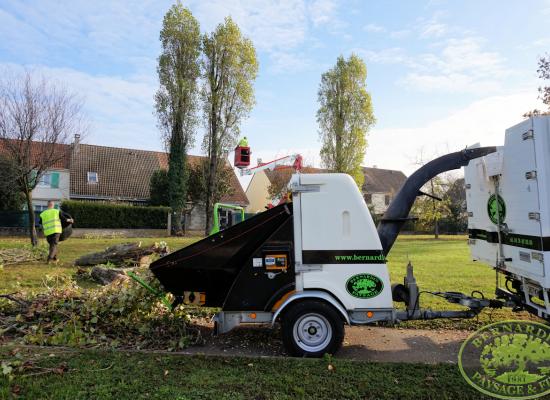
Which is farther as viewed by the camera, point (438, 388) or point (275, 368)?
point (275, 368)

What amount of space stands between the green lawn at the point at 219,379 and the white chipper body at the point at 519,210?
1.46 metres

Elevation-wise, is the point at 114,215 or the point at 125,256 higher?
the point at 114,215

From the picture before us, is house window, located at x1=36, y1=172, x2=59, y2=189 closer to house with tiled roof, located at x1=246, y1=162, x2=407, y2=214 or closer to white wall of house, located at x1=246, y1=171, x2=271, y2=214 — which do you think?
house with tiled roof, located at x1=246, y1=162, x2=407, y2=214

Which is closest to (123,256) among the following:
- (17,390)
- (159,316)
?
(159,316)

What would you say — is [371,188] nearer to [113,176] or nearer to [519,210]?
[113,176]

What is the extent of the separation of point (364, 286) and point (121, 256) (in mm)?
8497

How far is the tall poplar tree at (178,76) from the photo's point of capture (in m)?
30.6

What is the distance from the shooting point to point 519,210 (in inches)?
196

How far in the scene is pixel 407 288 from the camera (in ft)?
18.9

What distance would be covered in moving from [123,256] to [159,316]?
5.84 meters

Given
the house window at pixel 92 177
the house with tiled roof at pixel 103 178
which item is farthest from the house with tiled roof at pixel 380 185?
the house window at pixel 92 177

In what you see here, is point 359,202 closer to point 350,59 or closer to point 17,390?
point 17,390

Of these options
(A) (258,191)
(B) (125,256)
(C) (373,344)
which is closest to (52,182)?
(A) (258,191)

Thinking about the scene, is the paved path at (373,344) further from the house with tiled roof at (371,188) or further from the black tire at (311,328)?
the house with tiled roof at (371,188)
